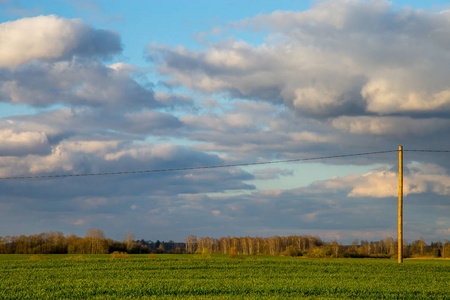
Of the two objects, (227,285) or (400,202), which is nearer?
(227,285)

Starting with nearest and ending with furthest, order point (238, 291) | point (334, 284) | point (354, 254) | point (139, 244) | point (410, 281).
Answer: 1. point (238, 291)
2. point (334, 284)
3. point (410, 281)
4. point (139, 244)
5. point (354, 254)

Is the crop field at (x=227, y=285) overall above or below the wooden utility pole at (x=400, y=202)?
below

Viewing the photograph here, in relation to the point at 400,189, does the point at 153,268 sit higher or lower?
lower

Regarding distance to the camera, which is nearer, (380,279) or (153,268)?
(380,279)

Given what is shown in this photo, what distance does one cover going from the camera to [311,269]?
36.2 m

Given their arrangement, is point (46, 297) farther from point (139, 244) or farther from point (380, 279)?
point (139, 244)

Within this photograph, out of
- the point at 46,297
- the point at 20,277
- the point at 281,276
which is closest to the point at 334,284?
the point at 281,276

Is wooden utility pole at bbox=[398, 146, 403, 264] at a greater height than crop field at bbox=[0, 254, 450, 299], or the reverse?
wooden utility pole at bbox=[398, 146, 403, 264]

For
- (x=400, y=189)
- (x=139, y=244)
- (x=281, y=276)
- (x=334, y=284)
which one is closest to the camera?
(x=334, y=284)

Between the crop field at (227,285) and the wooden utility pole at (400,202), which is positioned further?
the wooden utility pole at (400,202)

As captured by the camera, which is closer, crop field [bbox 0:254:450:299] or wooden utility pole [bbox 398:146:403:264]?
crop field [bbox 0:254:450:299]

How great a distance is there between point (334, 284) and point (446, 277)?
10735 millimetres

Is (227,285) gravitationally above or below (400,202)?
below

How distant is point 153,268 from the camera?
36.3m
